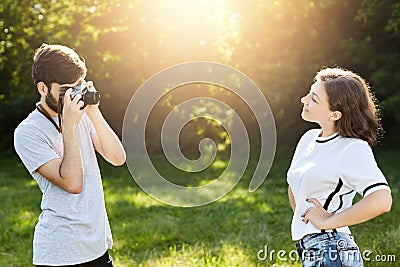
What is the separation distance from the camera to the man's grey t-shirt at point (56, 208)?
2.42m

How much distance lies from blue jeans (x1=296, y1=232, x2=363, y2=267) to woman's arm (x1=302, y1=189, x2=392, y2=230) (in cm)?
8

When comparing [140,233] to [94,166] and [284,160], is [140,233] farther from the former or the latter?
[284,160]

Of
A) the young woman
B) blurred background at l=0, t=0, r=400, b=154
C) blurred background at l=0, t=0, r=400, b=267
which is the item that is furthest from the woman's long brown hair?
blurred background at l=0, t=0, r=400, b=154

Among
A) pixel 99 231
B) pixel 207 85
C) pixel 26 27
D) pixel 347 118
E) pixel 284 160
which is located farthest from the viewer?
pixel 26 27

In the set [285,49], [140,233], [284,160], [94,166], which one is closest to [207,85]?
[285,49]

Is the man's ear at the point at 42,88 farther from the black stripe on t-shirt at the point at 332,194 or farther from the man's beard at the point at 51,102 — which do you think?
the black stripe on t-shirt at the point at 332,194

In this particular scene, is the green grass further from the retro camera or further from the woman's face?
the retro camera

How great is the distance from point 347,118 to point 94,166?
3.63ft

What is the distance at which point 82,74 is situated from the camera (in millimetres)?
2484

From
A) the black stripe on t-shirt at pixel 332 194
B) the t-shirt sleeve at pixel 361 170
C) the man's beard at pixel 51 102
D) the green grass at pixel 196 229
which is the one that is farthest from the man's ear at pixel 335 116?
the green grass at pixel 196 229

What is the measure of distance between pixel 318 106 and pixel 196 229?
358 centimetres

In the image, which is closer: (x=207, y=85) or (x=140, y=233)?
(x=140, y=233)

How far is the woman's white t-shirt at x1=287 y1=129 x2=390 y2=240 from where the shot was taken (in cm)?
221

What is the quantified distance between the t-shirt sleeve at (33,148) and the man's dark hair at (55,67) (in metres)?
0.21
